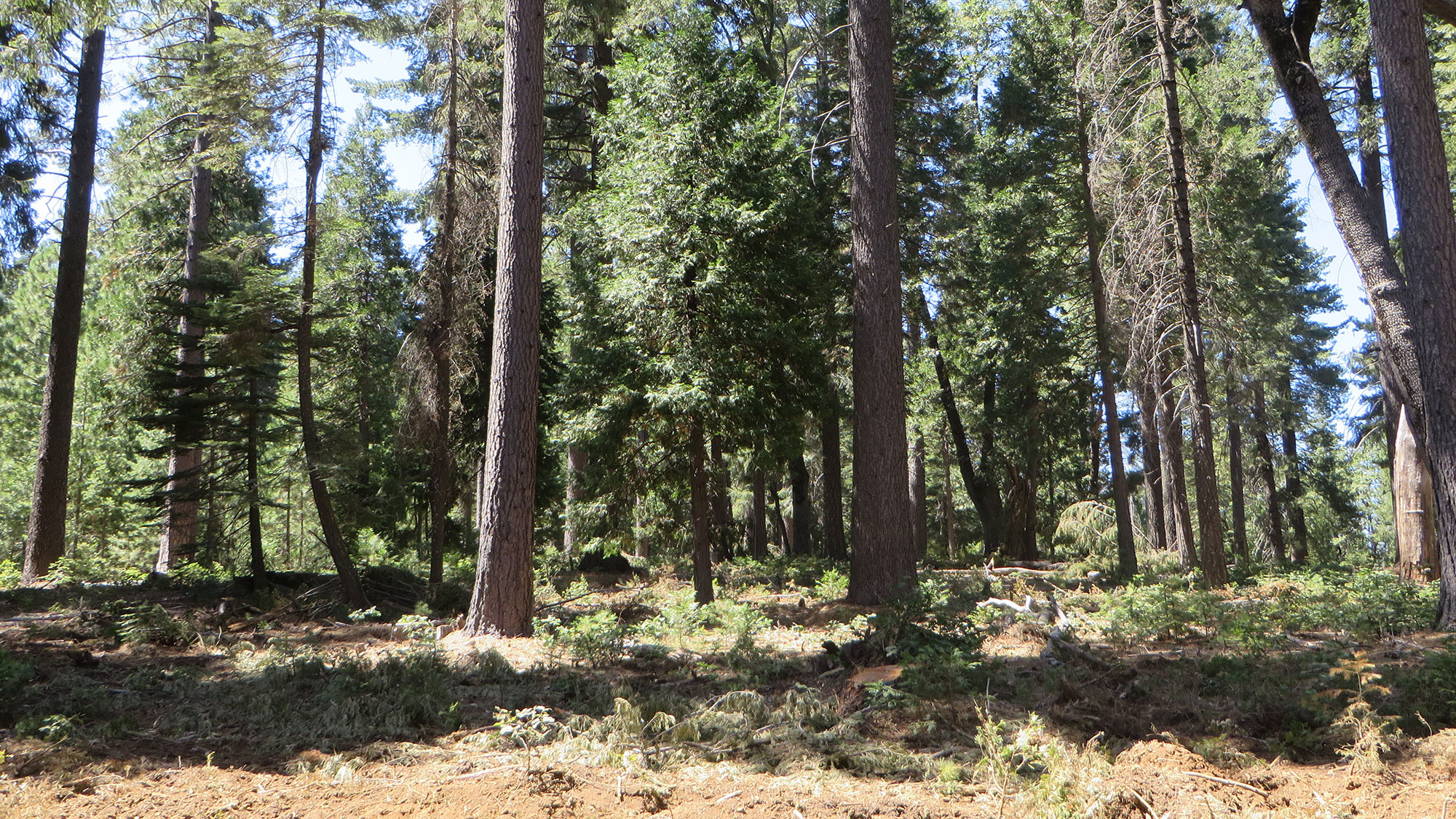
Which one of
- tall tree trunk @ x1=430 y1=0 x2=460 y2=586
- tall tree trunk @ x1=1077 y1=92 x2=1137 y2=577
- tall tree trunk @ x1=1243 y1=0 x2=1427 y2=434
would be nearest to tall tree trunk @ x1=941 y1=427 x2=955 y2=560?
tall tree trunk @ x1=1077 y1=92 x2=1137 y2=577

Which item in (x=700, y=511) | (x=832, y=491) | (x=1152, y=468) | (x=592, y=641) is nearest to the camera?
(x=592, y=641)

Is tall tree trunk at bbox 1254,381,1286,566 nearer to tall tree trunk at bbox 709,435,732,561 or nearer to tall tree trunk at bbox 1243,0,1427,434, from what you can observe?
tall tree trunk at bbox 1243,0,1427,434

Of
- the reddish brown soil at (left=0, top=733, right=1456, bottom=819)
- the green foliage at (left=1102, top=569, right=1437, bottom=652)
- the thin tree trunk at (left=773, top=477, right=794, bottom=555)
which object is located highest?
the thin tree trunk at (left=773, top=477, right=794, bottom=555)

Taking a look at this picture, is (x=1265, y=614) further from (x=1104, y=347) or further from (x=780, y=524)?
(x=780, y=524)

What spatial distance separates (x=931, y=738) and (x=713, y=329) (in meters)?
7.36

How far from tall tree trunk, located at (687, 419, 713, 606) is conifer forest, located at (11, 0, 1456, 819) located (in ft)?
0.23

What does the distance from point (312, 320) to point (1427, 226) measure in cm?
1359

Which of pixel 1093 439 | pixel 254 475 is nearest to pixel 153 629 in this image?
pixel 254 475

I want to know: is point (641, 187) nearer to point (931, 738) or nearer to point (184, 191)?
point (931, 738)

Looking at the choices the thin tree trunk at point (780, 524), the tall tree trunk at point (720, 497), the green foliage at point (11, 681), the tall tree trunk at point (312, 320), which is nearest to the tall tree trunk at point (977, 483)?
the thin tree trunk at point (780, 524)

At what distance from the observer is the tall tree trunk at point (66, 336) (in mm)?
13398

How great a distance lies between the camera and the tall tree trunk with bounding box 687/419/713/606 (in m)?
11.9

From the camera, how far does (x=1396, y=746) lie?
189 inches

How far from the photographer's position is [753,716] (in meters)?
5.80
